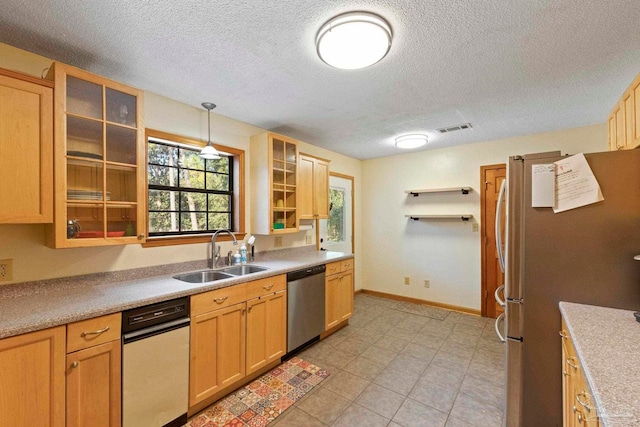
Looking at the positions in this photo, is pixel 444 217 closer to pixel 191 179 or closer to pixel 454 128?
pixel 454 128

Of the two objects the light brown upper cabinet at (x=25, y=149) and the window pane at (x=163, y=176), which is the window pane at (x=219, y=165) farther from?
the light brown upper cabinet at (x=25, y=149)

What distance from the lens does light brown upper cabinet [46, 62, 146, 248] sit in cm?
163

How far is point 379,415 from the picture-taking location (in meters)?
1.96

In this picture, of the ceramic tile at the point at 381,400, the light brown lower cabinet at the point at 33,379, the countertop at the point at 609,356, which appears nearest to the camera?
the countertop at the point at 609,356

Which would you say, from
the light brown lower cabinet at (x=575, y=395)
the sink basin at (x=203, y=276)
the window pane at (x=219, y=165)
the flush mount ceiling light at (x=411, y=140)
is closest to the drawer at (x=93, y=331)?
the sink basin at (x=203, y=276)

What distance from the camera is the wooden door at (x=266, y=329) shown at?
2283 millimetres

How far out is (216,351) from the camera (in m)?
2.04

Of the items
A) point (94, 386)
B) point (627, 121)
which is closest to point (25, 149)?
point (94, 386)

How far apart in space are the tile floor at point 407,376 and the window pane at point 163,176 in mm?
2150

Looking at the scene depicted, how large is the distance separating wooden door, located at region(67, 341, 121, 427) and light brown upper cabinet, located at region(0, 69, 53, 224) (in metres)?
0.82

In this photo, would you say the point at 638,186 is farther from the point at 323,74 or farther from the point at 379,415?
the point at 379,415

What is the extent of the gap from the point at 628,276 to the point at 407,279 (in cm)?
314

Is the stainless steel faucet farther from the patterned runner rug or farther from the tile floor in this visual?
the tile floor

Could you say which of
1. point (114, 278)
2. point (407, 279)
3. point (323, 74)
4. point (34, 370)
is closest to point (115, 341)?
point (34, 370)
